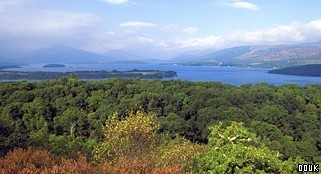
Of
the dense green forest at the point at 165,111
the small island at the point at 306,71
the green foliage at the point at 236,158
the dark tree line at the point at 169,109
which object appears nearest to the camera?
the green foliage at the point at 236,158

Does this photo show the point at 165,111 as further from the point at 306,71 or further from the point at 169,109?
the point at 306,71

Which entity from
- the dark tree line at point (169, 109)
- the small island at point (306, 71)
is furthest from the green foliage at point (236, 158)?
the small island at point (306, 71)

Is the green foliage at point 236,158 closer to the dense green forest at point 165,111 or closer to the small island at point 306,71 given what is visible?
the dense green forest at point 165,111

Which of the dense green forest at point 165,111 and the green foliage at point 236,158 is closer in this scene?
the green foliage at point 236,158

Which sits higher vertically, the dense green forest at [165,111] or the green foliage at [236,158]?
the green foliage at [236,158]

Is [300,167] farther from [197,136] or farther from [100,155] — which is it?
[197,136]

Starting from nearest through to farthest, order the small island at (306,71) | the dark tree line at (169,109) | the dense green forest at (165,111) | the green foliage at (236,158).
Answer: the green foliage at (236,158) < the dense green forest at (165,111) < the dark tree line at (169,109) < the small island at (306,71)

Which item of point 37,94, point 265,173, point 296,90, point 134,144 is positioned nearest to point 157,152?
point 134,144

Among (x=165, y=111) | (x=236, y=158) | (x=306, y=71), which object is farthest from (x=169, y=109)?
(x=306, y=71)

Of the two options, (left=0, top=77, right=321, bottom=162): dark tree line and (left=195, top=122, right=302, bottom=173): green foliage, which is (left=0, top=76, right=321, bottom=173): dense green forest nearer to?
(left=0, top=77, right=321, bottom=162): dark tree line

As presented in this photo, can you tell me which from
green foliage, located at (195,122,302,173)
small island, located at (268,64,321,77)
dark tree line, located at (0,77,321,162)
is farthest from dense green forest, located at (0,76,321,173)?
small island, located at (268,64,321,77)

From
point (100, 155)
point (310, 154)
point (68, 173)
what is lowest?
point (310, 154)

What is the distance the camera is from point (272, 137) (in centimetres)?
2525

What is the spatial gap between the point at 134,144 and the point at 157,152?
83 cm
